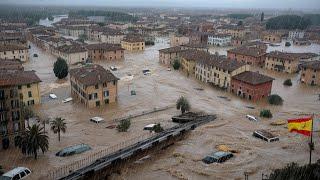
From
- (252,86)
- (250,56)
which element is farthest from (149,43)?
(252,86)

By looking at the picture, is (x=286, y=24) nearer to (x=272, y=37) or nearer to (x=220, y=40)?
(x=272, y=37)

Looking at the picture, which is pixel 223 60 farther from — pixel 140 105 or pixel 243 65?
pixel 140 105

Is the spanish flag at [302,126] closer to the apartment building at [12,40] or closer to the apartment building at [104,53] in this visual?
the apartment building at [104,53]

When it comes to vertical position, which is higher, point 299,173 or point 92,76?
point 92,76

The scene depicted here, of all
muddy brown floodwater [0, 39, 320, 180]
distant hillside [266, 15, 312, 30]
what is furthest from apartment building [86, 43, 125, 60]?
distant hillside [266, 15, 312, 30]

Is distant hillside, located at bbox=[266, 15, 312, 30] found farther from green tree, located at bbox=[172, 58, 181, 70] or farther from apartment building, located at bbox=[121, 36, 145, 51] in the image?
green tree, located at bbox=[172, 58, 181, 70]
